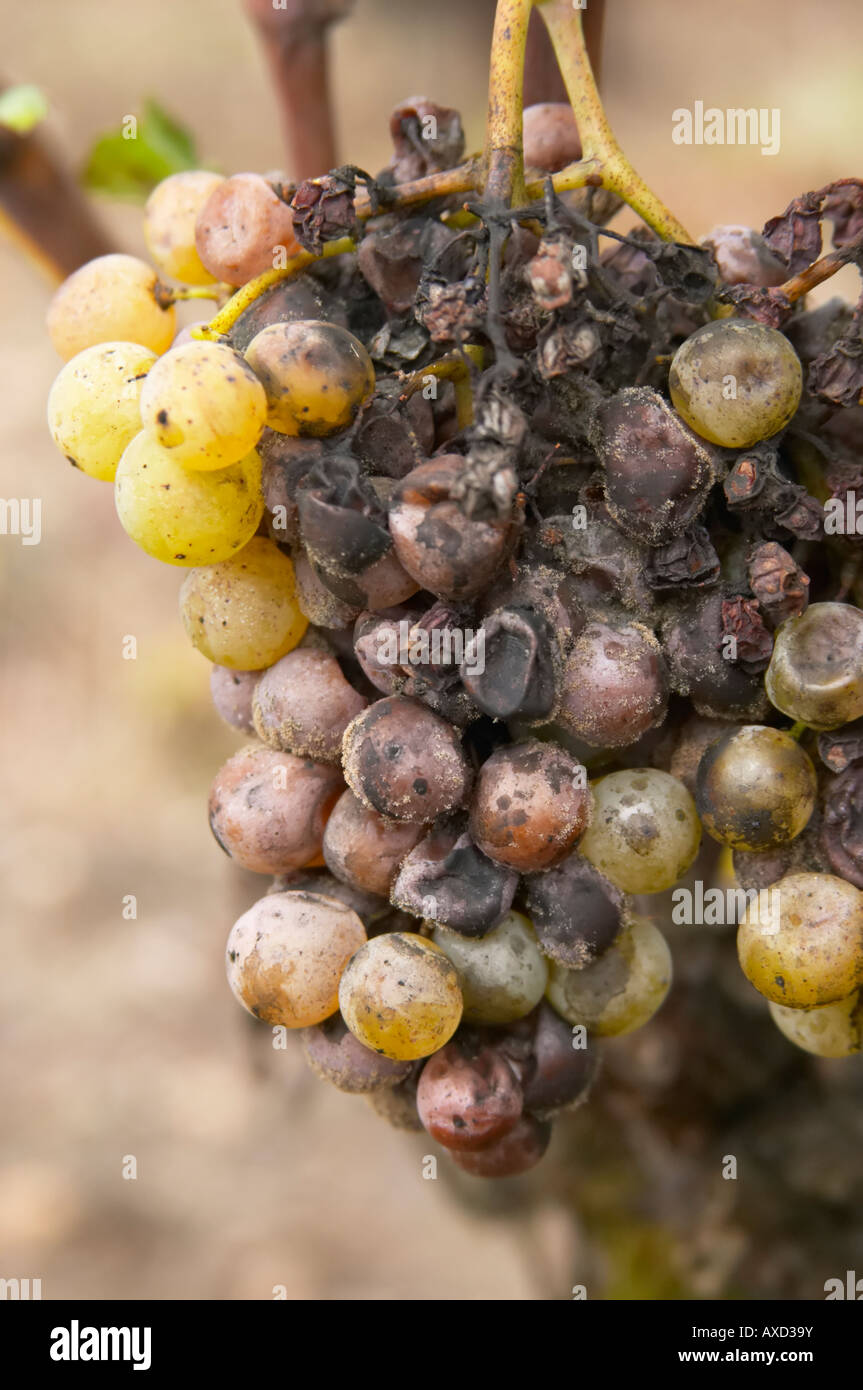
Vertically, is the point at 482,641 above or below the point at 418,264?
below

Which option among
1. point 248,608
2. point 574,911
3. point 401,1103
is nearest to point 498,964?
point 574,911

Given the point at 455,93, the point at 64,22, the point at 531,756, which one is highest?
the point at 64,22

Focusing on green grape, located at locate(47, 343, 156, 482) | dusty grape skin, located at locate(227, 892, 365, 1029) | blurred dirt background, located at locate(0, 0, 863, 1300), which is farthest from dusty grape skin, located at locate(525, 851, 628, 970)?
blurred dirt background, located at locate(0, 0, 863, 1300)

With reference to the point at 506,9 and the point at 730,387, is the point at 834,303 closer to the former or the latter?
the point at 730,387

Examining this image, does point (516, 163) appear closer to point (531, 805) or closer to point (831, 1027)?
point (531, 805)
